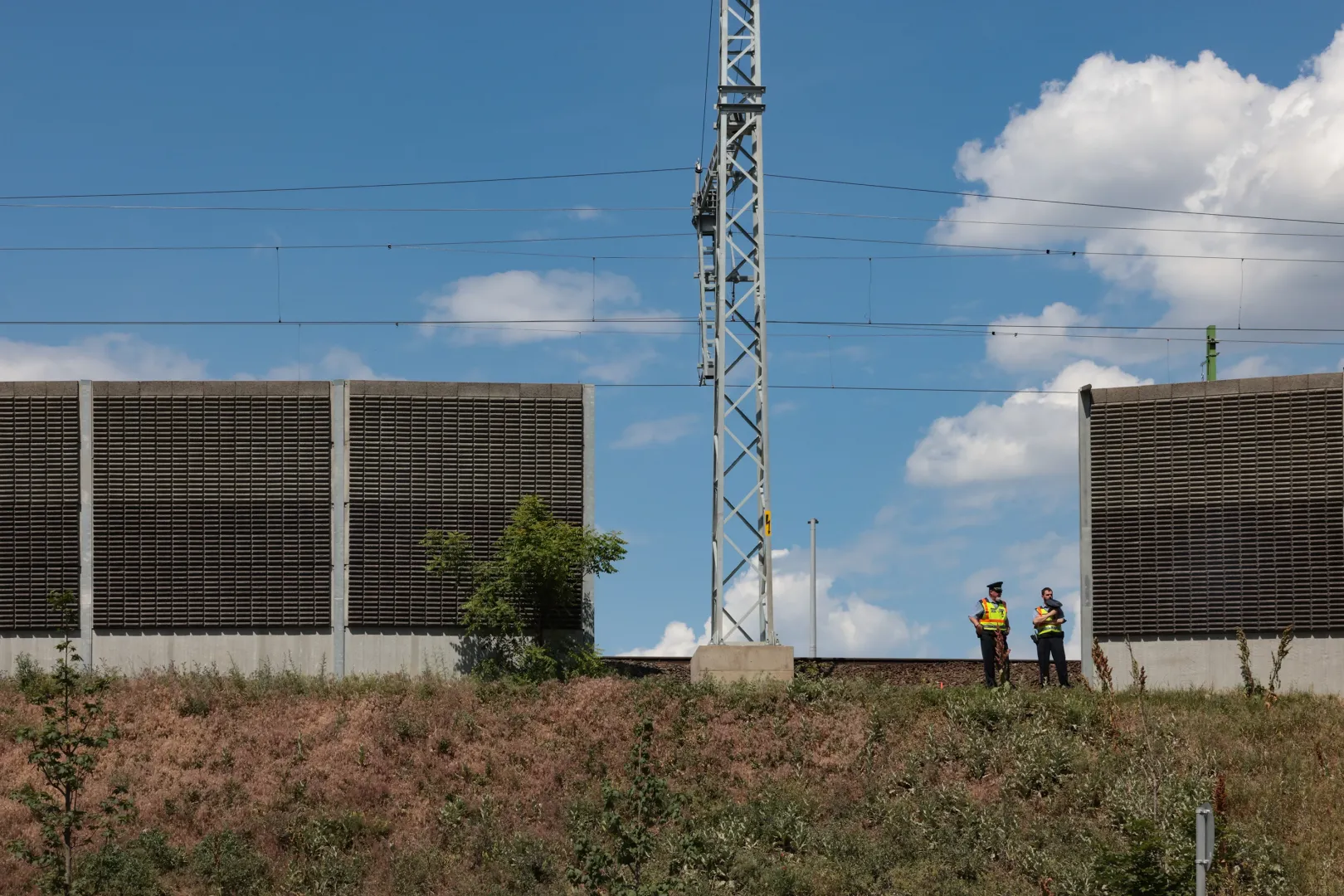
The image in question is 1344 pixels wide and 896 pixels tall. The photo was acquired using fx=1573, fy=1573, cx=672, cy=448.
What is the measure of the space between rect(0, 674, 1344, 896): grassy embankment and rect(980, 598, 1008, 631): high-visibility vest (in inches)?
51.8

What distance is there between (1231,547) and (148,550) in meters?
21.7

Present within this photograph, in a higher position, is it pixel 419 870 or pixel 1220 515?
pixel 1220 515

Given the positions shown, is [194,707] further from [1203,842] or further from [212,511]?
[1203,842]

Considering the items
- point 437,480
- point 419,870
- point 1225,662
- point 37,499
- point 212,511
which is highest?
point 437,480

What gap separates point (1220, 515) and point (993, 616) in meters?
6.37

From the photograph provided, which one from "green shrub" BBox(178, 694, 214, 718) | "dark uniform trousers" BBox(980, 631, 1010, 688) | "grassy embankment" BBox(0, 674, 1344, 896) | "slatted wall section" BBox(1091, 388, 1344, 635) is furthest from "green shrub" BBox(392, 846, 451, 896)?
"slatted wall section" BBox(1091, 388, 1344, 635)

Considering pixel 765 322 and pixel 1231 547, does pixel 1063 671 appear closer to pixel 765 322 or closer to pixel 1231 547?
pixel 1231 547

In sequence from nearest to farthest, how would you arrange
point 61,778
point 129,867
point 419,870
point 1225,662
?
1. point 61,778
2. point 129,867
3. point 419,870
4. point 1225,662

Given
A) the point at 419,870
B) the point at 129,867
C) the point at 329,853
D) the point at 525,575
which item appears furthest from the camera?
the point at 525,575

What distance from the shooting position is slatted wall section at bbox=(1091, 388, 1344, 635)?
1224 inches

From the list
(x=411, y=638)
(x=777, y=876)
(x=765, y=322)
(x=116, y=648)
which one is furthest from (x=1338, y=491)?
(x=116, y=648)

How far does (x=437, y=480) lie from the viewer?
3164 centimetres

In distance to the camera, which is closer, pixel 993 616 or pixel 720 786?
pixel 720 786

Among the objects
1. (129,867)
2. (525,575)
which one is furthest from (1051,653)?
(129,867)
